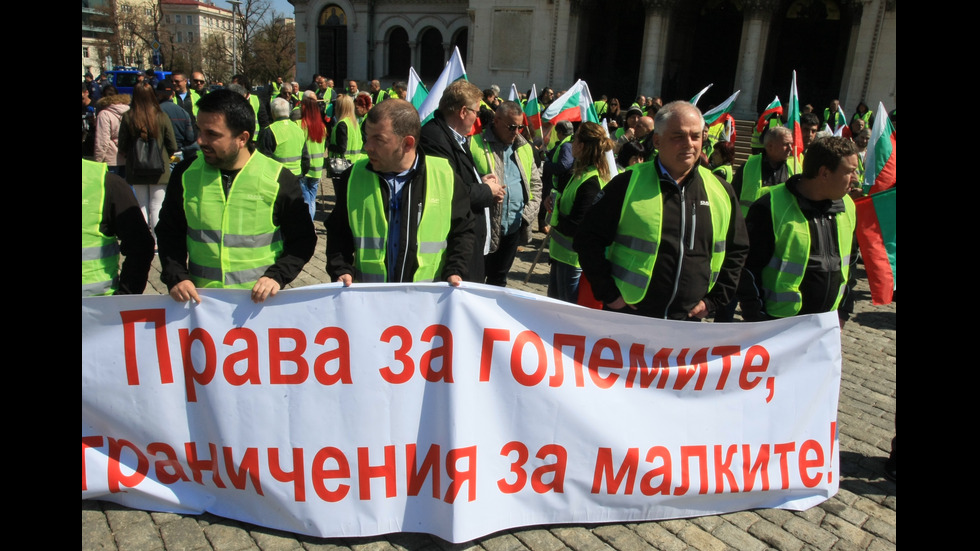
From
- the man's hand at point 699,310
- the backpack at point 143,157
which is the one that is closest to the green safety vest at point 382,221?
the man's hand at point 699,310

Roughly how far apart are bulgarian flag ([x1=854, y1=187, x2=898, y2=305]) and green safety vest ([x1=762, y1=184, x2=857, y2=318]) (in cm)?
7

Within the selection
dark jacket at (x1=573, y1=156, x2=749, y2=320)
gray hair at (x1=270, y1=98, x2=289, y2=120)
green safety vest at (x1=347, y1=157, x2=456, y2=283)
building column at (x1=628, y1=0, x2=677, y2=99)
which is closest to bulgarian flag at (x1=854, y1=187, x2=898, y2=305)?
dark jacket at (x1=573, y1=156, x2=749, y2=320)

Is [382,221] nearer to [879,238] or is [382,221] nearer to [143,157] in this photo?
[879,238]

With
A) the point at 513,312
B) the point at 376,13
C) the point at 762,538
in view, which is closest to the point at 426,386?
the point at 513,312

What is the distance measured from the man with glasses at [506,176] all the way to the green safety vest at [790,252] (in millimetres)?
2086

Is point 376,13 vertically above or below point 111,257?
above

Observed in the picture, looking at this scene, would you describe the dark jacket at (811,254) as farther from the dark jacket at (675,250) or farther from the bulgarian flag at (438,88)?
the bulgarian flag at (438,88)

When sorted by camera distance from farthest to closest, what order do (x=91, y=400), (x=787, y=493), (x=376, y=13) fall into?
(x=376, y=13) < (x=787, y=493) < (x=91, y=400)

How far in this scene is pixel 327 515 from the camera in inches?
115

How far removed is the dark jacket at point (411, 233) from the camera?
3262 mm

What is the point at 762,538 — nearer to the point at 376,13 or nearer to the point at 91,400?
the point at 91,400

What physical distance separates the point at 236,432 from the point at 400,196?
133cm

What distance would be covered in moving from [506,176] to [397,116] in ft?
7.51

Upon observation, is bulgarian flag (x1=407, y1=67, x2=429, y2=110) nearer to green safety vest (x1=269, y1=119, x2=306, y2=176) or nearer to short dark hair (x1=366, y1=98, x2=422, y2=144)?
green safety vest (x1=269, y1=119, x2=306, y2=176)
